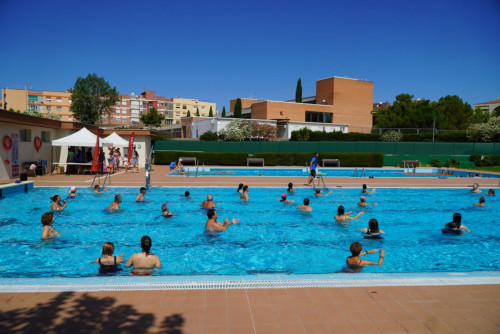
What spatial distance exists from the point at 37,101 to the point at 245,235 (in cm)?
9855

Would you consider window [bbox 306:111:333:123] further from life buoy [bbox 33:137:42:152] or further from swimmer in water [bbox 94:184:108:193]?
swimmer in water [bbox 94:184:108:193]

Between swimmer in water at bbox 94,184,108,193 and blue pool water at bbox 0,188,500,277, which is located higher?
swimmer in water at bbox 94,184,108,193

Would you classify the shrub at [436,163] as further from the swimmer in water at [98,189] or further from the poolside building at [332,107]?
the swimmer in water at [98,189]

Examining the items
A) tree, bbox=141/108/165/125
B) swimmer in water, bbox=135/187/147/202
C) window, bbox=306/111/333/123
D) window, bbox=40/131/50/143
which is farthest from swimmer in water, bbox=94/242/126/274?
tree, bbox=141/108/165/125

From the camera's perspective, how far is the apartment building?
8462 centimetres

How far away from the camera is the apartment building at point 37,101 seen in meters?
84.6

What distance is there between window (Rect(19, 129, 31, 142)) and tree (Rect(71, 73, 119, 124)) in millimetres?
41703

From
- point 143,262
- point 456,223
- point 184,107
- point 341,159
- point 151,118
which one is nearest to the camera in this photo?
point 143,262

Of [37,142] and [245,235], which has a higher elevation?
[37,142]

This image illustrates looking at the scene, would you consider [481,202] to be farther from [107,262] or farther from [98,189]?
[98,189]

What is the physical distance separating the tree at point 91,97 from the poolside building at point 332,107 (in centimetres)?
2510

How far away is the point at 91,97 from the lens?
58031mm

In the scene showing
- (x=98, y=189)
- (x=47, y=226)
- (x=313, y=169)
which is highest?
(x=313, y=169)

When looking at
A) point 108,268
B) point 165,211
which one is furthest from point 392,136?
point 108,268
